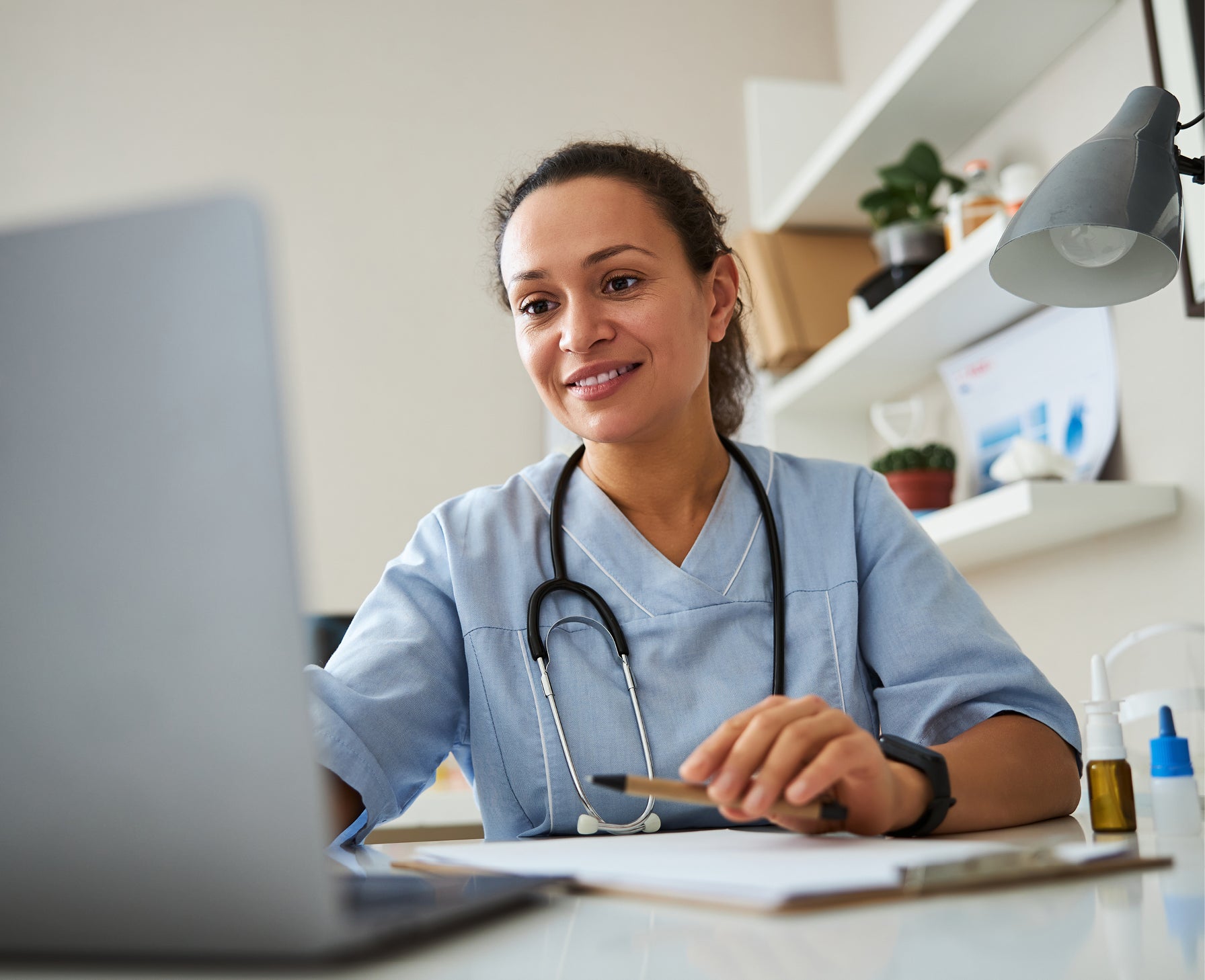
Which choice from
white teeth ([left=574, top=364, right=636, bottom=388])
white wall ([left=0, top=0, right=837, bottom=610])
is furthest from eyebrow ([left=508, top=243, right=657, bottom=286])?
white wall ([left=0, top=0, right=837, bottom=610])

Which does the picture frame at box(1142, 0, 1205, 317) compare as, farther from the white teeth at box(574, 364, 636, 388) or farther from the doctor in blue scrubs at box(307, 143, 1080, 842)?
the white teeth at box(574, 364, 636, 388)

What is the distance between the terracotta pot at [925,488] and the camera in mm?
1958

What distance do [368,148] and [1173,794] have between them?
2.72 metres

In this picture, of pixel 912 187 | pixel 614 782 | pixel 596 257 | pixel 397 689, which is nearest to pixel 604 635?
pixel 397 689

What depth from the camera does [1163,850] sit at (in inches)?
26.0

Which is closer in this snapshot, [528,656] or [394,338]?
[528,656]

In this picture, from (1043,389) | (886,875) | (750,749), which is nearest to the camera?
(886,875)

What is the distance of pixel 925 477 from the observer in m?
1.96

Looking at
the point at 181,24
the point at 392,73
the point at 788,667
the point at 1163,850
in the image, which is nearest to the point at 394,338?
the point at 392,73

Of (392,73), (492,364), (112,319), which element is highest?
(392,73)

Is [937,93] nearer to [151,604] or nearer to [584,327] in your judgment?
[584,327]

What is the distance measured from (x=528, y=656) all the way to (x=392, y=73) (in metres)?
2.41

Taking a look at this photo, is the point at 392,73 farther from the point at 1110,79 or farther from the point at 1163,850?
the point at 1163,850

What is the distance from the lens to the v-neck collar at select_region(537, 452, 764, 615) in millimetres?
1113
